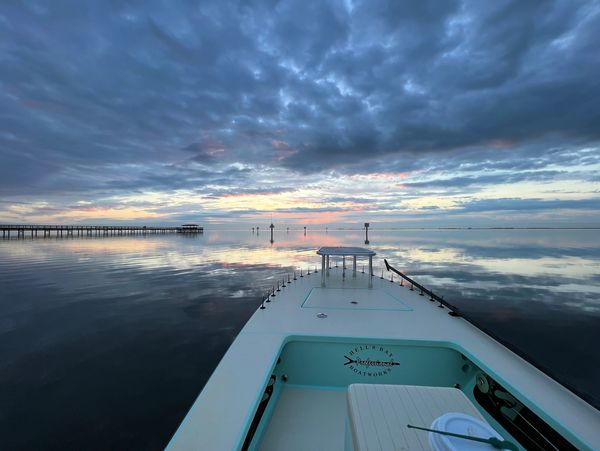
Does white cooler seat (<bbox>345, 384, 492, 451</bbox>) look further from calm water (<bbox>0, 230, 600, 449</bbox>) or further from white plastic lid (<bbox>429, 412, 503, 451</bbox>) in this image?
calm water (<bbox>0, 230, 600, 449</bbox>)

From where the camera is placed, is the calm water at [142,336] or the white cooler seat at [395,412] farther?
the calm water at [142,336]

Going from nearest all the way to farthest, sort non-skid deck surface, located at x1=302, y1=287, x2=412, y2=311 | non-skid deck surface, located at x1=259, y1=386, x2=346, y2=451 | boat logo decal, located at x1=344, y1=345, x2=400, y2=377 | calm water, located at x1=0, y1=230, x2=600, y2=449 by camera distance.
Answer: non-skid deck surface, located at x1=259, y1=386, x2=346, y2=451 < calm water, located at x1=0, y1=230, x2=600, y2=449 < boat logo decal, located at x1=344, y1=345, x2=400, y2=377 < non-skid deck surface, located at x1=302, y1=287, x2=412, y2=311

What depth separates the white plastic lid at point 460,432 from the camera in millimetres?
2506

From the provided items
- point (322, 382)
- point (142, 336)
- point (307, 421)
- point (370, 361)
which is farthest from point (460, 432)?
point (142, 336)

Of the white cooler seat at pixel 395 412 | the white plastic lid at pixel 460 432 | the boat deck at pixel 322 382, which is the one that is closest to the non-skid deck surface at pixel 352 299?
the boat deck at pixel 322 382

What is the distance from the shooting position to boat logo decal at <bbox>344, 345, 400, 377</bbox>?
23.1 feet

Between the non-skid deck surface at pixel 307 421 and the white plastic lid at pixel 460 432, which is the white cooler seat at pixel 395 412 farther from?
the non-skid deck surface at pixel 307 421

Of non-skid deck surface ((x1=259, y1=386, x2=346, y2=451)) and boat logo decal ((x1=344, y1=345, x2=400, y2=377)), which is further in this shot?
boat logo decal ((x1=344, y1=345, x2=400, y2=377))

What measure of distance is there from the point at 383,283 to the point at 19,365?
15.4 meters

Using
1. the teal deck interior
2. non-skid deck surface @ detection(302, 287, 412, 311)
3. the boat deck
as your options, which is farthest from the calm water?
non-skid deck surface @ detection(302, 287, 412, 311)

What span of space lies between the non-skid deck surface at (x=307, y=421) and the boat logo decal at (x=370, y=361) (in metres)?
0.71

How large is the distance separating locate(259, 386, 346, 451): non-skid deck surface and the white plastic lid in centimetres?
345

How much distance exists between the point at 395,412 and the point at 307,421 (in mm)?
3446

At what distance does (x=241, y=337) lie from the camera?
7.16 meters
